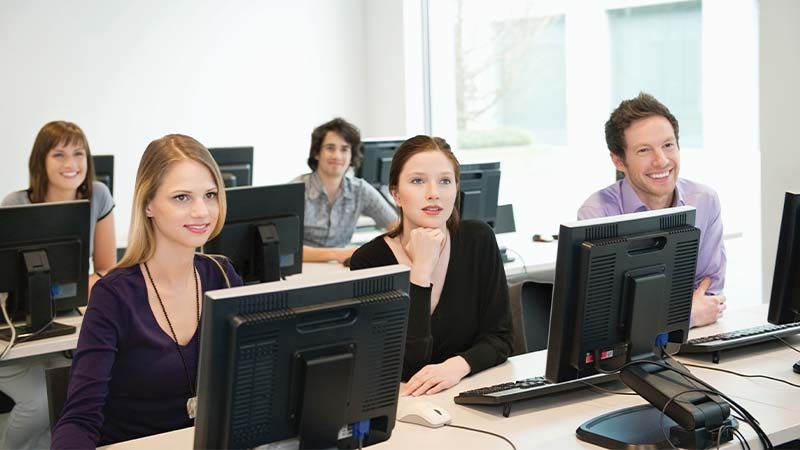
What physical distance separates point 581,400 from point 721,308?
890mm

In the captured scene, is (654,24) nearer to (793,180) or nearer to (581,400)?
(793,180)

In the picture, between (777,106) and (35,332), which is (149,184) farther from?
(777,106)

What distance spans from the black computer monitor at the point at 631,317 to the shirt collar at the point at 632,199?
A: 0.79 meters

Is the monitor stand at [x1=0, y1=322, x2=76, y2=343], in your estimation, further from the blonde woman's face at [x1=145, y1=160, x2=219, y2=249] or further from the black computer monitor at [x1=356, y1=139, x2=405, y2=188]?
the black computer monitor at [x1=356, y1=139, x2=405, y2=188]

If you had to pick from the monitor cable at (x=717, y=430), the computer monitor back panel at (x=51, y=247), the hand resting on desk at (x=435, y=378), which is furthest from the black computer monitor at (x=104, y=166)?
the monitor cable at (x=717, y=430)

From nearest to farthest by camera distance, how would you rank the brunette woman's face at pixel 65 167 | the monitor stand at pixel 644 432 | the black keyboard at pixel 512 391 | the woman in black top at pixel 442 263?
the monitor stand at pixel 644 432
the black keyboard at pixel 512 391
the woman in black top at pixel 442 263
the brunette woman's face at pixel 65 167

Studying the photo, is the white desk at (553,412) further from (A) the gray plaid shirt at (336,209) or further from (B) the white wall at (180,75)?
(B) the white wall at (180,75)

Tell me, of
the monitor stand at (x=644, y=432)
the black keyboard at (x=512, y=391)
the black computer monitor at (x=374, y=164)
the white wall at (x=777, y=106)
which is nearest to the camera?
the monitor stand at (x=644, y=432)

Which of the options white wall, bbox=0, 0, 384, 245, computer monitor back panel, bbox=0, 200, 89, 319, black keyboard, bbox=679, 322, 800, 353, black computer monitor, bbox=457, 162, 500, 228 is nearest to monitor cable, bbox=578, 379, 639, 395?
black keyboard, bbox=679, 322, 800, 353

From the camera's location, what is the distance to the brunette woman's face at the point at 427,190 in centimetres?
271

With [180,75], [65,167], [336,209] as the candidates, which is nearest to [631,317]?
[65,167]

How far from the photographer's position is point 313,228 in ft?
16.4

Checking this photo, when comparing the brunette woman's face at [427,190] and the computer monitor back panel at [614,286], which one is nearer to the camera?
the computer monitor back panel at [614,286]

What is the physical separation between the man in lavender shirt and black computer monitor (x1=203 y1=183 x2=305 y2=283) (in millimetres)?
1142
